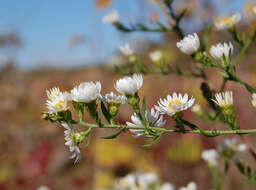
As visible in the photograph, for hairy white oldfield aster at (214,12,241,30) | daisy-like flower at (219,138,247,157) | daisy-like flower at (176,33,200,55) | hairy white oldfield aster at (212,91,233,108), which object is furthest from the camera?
daisy-like flower at (219,138,247,157)

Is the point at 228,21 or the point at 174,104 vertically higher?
the point at 228,21

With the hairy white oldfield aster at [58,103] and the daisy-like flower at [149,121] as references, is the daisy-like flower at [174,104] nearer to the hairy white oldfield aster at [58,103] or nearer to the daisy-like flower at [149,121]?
the daisy-like flower at [149,121]

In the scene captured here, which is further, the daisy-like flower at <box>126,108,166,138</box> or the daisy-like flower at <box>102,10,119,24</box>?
the daisy-like flower at <box>102,10,119,24</box>

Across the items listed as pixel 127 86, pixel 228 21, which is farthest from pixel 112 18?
pixel 127 86

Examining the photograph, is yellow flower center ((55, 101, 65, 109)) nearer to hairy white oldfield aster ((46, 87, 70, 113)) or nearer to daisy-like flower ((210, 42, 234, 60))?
hairy white oldfield aster ((46, 87, 70, 113))

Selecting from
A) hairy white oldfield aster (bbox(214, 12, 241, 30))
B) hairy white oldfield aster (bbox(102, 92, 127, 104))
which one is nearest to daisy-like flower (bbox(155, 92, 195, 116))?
hairy white oldfield aster (bbox(102, 92, 127, 104))

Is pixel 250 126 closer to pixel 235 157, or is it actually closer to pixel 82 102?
pixel 235 157

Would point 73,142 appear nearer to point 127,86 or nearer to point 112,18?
point 127,86

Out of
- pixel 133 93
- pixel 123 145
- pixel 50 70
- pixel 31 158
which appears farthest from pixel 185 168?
pixel 50 70
